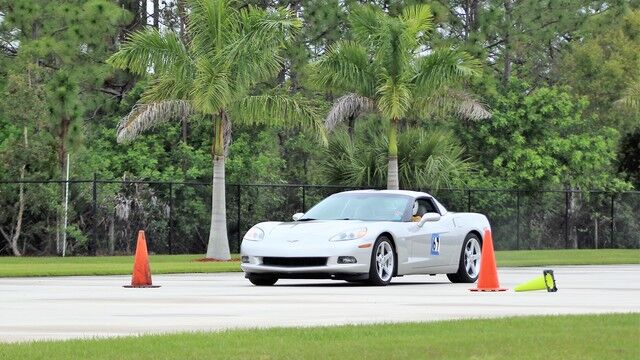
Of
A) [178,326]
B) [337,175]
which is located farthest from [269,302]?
[337,175]

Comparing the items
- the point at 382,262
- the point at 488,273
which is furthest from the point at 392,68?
the point at 488,273

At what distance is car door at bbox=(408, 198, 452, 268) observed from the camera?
2453 cm

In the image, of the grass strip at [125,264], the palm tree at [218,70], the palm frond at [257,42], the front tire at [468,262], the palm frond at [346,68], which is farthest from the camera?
the palm frond at [346,68]

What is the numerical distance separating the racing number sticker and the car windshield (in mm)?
644

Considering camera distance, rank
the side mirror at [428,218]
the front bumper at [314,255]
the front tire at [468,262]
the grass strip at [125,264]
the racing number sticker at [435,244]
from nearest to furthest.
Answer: the front bumper at [314,255], the side mirror at [428,218], the racing number sticker at [435,244], the front tire at [468,262], the grass strip at [125,264]

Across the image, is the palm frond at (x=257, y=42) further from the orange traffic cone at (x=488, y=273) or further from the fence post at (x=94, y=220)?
the orange traffic cone at (x=488, y=273)

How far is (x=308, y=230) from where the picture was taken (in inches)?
922

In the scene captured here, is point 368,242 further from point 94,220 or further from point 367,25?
point 94,220

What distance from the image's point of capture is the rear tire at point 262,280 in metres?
23.8

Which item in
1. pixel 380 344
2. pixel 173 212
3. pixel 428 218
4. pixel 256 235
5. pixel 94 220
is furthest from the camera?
pixel 173 212

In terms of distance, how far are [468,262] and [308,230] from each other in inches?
133

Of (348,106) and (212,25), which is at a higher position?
(212,25)

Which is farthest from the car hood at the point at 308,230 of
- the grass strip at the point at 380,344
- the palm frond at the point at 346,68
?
the palm frond at the point at 346,68

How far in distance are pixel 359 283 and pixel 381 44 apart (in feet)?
63.0
